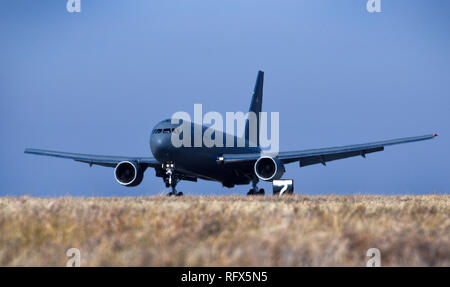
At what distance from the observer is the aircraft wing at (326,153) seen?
28953mm

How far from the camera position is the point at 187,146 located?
2944 cm

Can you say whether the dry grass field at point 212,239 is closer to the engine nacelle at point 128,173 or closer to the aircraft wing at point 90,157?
the engine nacelle at point 128,173

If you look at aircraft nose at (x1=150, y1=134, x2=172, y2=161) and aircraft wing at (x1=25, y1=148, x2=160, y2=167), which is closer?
aircraft nose at (x1=150, y1=134, x2=172, y2=161)

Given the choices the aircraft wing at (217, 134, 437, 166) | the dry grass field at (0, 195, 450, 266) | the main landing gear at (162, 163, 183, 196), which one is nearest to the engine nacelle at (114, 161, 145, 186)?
the main landing gear at (162, 163, 183, 196)

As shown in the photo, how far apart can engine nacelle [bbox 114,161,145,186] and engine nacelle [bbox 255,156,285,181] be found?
748cm

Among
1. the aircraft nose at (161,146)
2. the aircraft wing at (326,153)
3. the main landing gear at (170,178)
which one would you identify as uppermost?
the aircraft wing at (326,153)

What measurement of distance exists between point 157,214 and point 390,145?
23278mm

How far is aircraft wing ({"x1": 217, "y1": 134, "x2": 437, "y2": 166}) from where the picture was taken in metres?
29.0

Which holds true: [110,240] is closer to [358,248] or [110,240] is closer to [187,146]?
[358,248]

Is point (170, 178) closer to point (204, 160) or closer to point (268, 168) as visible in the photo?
point (204, 160)

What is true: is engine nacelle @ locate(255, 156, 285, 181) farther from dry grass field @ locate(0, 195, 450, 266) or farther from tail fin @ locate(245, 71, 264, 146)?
dry grass field @ locate(0, 195, 450, 266)

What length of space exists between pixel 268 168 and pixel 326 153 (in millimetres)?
3838

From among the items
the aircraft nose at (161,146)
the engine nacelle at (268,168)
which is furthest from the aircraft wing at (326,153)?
the aircraft nose at (161,146)
